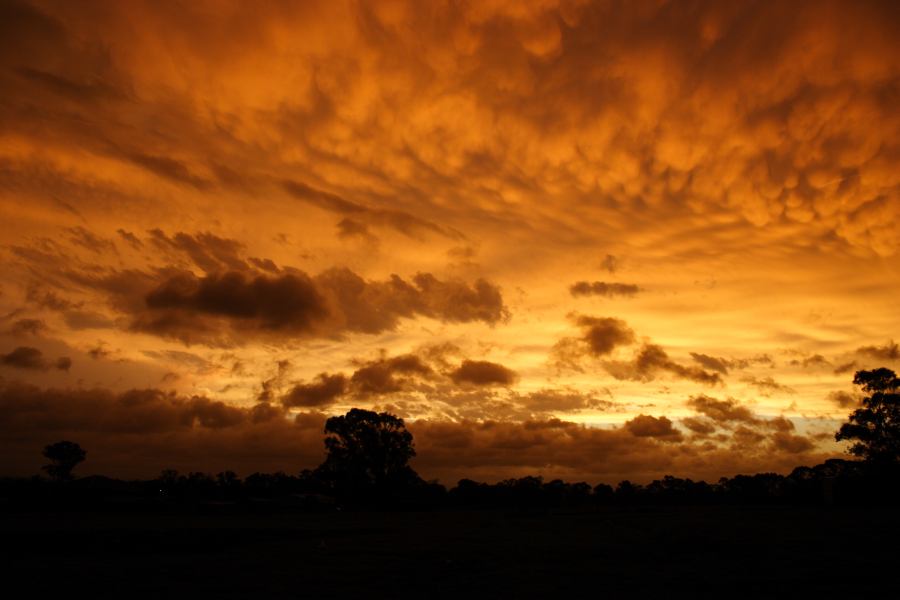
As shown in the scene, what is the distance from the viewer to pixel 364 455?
10838 centimetres

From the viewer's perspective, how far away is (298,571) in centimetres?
2527

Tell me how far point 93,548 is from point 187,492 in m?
89.2

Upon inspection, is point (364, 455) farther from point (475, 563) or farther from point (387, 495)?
point (475, 563)

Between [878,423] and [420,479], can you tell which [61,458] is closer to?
[420,479]

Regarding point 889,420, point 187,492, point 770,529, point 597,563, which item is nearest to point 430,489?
point 187,492

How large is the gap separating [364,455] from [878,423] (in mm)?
69735

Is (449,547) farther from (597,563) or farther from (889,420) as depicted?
(889,420)

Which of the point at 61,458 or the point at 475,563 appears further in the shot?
the point at 61,458

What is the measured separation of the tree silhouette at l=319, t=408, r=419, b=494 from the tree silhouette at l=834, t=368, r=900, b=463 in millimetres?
62733

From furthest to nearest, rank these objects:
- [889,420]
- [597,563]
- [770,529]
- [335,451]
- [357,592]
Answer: [335,451] → [889,420] → [770,529] → [597,563] → [357,592]

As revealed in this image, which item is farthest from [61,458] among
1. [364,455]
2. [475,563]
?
[475,563]

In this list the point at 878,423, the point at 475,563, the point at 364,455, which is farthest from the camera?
the point at 364,455

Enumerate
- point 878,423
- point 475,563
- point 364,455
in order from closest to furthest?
point 475,563, point 878,423, point 364,455

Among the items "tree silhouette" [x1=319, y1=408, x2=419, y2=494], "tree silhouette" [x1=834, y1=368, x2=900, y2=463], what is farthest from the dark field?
"tree silhouette" [x1=319, y1=408, x2=419, y2=494]
